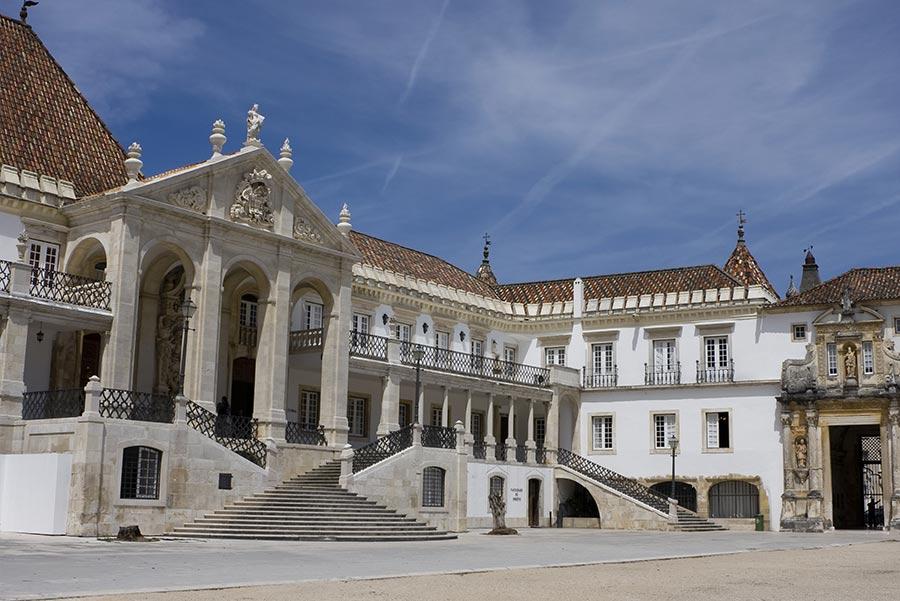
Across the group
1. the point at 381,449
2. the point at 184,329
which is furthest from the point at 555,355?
the point at 184,329

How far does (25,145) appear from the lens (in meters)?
27.0

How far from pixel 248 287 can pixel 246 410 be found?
3569mm

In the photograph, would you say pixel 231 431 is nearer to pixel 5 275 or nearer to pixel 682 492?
pixel 5 275

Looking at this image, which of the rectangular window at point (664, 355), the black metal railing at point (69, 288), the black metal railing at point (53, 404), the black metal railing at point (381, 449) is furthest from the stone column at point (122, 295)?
the rectangular window at point (664, 355)

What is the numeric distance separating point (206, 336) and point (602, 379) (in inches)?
747

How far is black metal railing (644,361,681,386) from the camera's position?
40188 mm

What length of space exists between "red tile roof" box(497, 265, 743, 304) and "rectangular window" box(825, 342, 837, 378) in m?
4.22

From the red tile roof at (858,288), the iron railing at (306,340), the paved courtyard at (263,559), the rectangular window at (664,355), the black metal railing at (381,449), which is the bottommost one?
the paved courtyard at (263,559)

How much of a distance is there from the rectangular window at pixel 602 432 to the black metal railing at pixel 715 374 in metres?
3.81

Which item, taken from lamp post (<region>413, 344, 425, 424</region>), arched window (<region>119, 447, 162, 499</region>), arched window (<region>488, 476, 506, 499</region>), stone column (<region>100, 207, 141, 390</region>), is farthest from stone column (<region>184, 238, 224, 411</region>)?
arched window (<region>488, 476, 506, 499</region>)

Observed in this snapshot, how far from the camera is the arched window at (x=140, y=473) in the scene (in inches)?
897

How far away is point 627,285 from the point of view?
43500mm

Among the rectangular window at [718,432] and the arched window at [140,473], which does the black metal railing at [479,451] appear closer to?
the rectangular window at [718,432]

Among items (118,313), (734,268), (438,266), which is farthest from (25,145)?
(734,268)
